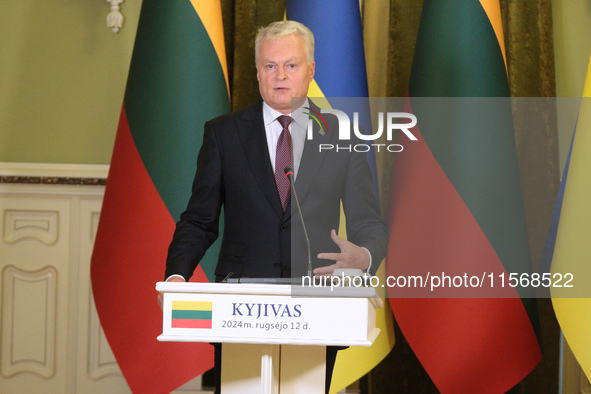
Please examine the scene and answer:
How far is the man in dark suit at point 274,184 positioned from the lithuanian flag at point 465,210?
25.7 inches

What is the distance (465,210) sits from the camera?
2.10 metres

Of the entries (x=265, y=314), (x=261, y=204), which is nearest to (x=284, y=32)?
(x=261, y=204)

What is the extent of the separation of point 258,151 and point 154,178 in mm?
796

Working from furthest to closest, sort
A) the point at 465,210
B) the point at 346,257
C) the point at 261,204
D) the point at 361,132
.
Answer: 1. the point at 465,210
2. the point at 361,132
3. the point at 261,204
4. the point at 346,257

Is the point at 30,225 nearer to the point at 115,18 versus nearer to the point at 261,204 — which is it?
the point at 115,18

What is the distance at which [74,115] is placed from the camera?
2721mm

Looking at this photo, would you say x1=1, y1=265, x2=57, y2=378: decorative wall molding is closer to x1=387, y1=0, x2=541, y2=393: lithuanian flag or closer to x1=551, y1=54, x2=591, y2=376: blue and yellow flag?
x1=387, y1=0, x2=541, y2=393: lithuanian flag

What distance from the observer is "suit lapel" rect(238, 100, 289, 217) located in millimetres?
1463

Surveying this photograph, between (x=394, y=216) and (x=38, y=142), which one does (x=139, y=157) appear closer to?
(x=38, y=142)

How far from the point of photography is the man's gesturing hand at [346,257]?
47.4 inches

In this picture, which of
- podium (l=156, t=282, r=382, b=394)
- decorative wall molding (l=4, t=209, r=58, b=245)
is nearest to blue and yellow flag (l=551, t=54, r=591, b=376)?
podium (l=156, t=282, r=382, b=394)

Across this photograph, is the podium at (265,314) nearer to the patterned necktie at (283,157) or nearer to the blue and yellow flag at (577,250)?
the patterned necktie at (283,157)

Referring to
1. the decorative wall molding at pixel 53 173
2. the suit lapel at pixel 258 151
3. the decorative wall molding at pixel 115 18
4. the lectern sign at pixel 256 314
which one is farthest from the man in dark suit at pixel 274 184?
the decorative wall molding at pixel 115 18

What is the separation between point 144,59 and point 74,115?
0.68 metres
